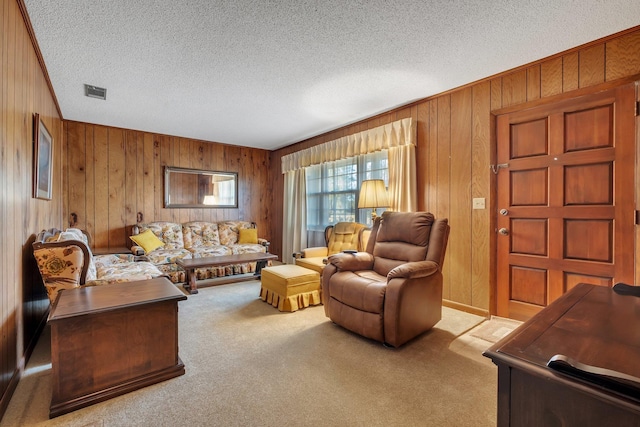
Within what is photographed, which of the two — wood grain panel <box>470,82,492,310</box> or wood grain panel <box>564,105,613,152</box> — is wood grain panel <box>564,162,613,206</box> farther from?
wood grain panel <box>470,82,492,310</box>

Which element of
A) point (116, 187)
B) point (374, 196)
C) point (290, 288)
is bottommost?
point (290, 288)

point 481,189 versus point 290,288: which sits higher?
point 481,189

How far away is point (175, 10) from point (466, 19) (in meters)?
2.00

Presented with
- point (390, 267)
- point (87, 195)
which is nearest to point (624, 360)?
point (390, 267)

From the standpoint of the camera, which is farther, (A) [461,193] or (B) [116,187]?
(B) [116,187]

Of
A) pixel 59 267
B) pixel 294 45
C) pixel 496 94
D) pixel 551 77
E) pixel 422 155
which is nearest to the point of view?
pixel 59 267

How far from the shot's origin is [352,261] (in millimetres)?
Result: 2838

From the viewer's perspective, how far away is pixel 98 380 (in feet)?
5.57

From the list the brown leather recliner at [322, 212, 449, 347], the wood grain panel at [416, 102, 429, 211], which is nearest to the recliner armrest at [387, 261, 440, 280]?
the brown leather recliner at [322, 212, 449, 347]

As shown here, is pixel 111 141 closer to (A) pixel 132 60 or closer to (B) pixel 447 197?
(A) pixel 132 60

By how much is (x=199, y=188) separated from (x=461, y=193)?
177 inches

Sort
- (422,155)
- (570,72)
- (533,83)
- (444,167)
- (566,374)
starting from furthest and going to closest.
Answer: (422,155) → (444,167) → (533,83) → (570,72) → (566,374)

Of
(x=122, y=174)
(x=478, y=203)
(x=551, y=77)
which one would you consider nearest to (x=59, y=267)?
(x=122, y=174)

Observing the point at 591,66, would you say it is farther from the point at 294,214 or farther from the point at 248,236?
the point at 248,236
